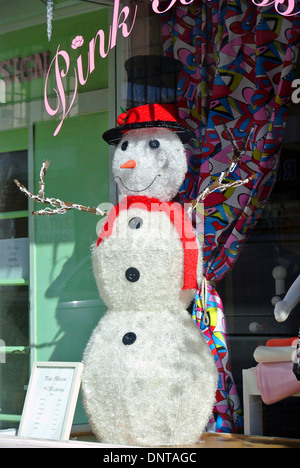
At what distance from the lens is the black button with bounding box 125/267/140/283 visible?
2.90 meters

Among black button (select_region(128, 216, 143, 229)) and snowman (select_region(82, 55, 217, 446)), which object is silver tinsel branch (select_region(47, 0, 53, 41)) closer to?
snowman (select_region(82, 55, 217, 446))

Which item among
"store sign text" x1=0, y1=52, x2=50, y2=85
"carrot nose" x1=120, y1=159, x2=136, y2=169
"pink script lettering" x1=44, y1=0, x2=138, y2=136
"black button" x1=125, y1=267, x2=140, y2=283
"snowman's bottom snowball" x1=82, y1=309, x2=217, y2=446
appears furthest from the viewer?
"store sign text" x1=0, y1=52, x2=50, y2=85

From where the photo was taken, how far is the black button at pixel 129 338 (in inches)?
112

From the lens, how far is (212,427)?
320 cm


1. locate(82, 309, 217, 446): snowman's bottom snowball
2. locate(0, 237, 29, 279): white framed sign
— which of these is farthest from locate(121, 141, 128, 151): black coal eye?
locate(0, 237, 29, 279): white framed sign

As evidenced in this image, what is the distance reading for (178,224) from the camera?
9.77 feet

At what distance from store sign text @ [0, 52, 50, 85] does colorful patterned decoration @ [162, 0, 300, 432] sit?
1.87ft

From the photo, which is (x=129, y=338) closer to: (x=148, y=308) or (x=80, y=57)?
(x=148, y=308)

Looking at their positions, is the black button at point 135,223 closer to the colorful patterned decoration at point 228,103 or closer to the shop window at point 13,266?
the colorful patterned decoration at point 228,103

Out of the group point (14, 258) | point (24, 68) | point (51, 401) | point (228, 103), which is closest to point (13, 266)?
point (14, 258)
